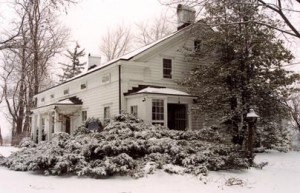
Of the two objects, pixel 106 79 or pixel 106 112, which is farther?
pixel 106 112

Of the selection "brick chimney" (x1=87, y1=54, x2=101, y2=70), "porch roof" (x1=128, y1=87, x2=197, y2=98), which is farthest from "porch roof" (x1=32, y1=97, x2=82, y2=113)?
"porch roof" (x1=128, y1=87, x2=197, y2=98)

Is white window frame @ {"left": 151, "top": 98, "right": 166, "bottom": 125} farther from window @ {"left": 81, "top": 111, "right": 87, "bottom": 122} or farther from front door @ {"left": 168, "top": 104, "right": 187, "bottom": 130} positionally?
window @ {"left": 81, "top": 111, "right": 87, "bottom": 122}

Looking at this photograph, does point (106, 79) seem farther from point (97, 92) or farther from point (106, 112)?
point (106, 112)

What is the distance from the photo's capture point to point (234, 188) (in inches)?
355

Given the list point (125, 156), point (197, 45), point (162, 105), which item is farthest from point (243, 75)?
point (125, 156)

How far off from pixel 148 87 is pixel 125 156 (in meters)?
7.54

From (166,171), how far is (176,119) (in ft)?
27.3

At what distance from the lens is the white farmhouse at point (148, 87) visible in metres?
16.7

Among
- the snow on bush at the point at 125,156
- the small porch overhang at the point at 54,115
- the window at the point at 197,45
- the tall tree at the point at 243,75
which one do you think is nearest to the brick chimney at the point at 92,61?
the small porch overhang at the point at 54,115

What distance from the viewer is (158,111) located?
16844mm

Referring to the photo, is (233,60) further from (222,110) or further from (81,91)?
(81,91)

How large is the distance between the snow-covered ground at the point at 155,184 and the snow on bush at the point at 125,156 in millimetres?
313

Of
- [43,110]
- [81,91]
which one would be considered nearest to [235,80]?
[81,91]

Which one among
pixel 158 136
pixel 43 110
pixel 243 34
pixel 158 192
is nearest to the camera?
pixel 158 192
